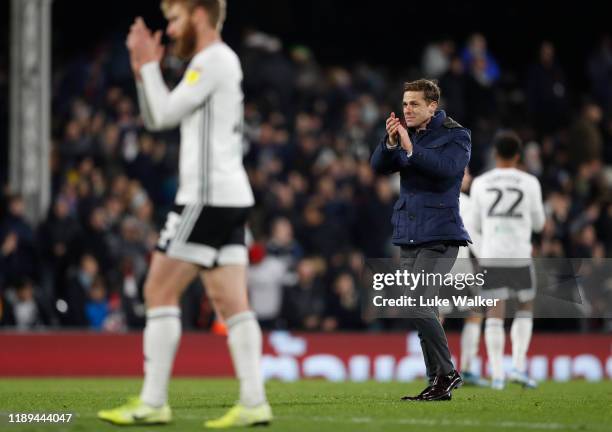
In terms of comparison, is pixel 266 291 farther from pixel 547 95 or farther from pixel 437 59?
pixel 547 95

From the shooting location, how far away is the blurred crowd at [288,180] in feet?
57.2

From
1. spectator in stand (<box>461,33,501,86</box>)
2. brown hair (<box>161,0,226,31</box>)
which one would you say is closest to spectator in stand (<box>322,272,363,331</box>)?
spectator in stand (<box>461,33,501,86</box>)

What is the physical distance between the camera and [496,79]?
23.0 metres

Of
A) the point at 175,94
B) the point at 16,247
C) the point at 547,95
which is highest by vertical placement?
the point at 547,95

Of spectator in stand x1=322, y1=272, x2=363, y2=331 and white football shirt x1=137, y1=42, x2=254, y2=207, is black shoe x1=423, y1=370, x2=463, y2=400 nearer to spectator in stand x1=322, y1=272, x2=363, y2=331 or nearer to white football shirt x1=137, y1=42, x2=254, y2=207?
white football shirt x1=137, y1=42, x2=254, y2=207

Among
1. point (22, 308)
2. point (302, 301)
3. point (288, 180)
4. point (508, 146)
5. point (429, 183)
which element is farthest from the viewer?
point (288, 180)

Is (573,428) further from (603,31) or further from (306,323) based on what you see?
(603,31)

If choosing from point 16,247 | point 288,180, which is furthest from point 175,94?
point 288,180

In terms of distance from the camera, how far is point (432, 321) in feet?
30.6

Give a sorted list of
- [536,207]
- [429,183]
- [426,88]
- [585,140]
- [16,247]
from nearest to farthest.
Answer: [429,183] → [426,88] → [536,207] → [16,247] → [585,140]

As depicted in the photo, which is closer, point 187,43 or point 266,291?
point 187,43

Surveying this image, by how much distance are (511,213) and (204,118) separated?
5.61 m

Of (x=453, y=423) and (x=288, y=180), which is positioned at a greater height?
(x=288, y=180)

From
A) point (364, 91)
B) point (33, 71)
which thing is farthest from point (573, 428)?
point (364, 91)
